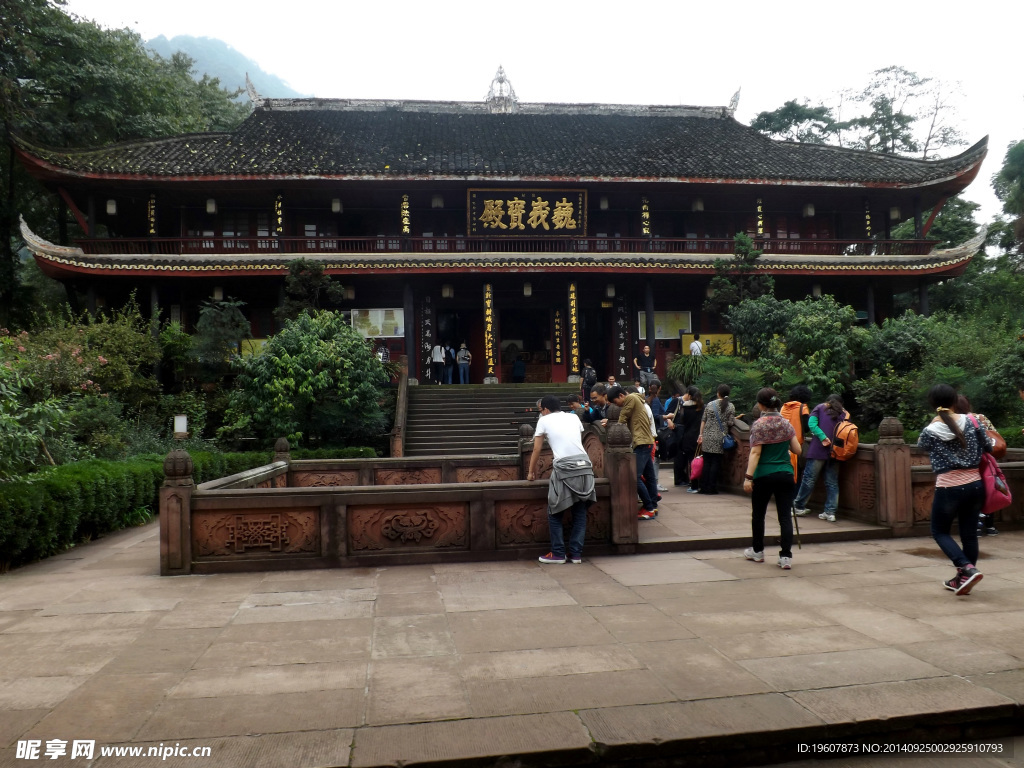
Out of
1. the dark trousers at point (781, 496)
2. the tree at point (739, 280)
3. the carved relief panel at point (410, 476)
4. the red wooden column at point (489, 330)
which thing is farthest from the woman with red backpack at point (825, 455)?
the red wooden column at point (489, 330)

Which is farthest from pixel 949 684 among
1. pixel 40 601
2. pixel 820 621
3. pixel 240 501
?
pixel 40 601

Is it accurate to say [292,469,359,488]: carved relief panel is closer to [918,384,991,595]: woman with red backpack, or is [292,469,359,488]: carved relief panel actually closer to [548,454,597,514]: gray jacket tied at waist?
[548,454,597,514]: gray jacket tied at waist

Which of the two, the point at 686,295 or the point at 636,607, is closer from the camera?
the point at 636,607

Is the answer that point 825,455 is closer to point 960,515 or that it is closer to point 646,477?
point 646,477

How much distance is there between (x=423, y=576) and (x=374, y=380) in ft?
35.3

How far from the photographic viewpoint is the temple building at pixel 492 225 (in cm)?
2039

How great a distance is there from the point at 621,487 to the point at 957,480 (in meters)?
2.71

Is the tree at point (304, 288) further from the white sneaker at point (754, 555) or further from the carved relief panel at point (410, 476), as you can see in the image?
the white sneaker at point (754, 555)

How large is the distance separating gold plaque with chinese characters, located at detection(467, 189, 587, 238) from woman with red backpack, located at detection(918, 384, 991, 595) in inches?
688

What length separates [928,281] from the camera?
74.0 ft

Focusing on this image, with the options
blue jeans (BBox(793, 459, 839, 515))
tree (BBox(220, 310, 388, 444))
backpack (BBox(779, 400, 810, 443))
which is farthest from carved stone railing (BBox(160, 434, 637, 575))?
tree (BBox(220, 310, 388, 444))

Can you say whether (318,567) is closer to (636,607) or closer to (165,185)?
(636,607)

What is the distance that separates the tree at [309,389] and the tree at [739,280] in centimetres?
1025

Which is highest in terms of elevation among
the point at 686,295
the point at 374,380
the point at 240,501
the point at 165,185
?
the point at 165,185
